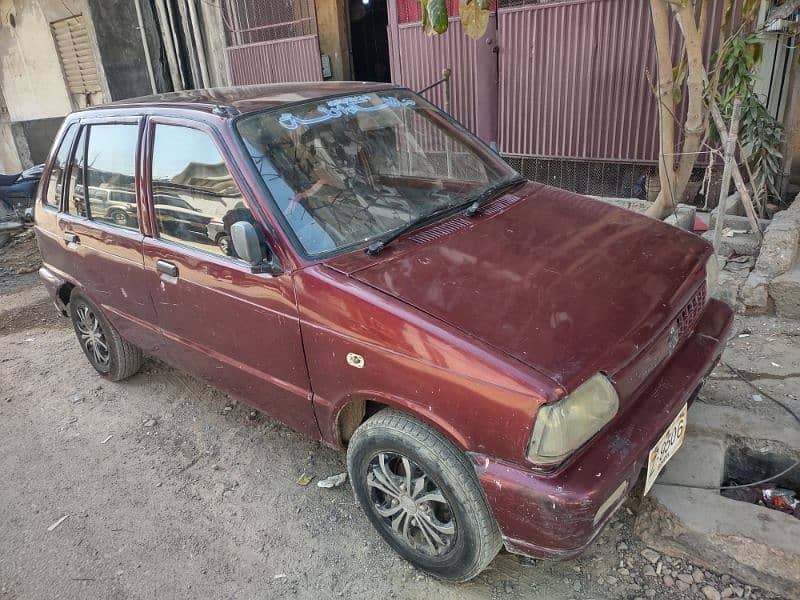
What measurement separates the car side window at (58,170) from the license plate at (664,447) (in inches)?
143

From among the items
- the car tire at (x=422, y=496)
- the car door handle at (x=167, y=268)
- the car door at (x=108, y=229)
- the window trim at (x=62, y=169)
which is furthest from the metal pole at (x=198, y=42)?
the car tire at (x=422, y=496)

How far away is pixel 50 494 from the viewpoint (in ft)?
10.2

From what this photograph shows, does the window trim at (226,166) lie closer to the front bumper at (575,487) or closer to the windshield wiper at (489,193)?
the windshield wiper at (489,193)

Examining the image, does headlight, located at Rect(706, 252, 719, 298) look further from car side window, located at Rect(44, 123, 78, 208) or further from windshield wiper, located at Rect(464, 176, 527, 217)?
car side window, located at Rect(44, 123, 78, 208)

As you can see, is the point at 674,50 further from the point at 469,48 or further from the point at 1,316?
the point at 1,316

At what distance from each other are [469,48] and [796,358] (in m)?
4.17

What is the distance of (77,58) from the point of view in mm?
10820

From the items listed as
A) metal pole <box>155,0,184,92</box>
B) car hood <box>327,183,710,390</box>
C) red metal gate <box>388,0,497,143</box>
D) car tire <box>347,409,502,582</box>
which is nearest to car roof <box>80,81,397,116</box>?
car hood <box>327,183,710,390</box>

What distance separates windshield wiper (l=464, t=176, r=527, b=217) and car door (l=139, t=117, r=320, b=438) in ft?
3.09

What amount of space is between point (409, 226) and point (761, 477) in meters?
1.98

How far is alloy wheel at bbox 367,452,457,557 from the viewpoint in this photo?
7.22ft

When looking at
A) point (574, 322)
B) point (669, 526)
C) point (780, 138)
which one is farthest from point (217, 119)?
point (780, 138)

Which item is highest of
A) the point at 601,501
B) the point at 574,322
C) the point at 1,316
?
the point at 574,322

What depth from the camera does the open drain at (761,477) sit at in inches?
99.2
